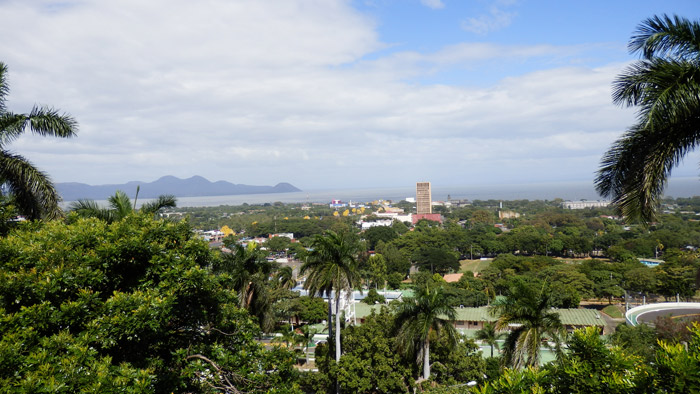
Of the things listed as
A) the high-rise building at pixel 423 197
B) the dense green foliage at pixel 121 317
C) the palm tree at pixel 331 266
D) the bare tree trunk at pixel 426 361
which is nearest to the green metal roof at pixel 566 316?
the palm tree at pixel 331 266

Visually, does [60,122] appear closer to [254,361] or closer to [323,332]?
[254,361]

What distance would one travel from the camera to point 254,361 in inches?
194

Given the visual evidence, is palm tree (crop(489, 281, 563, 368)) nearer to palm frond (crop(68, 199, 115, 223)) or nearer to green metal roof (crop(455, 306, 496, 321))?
palm frond (crop(68, 199, 115, 223))

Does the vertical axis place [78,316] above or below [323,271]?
above

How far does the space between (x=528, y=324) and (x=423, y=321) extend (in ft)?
9.79

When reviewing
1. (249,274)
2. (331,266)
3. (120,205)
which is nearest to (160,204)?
(120,205)

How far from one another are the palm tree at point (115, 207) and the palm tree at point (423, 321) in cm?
672

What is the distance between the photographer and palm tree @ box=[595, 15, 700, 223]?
4125mm

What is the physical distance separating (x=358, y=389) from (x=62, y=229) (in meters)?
8.59

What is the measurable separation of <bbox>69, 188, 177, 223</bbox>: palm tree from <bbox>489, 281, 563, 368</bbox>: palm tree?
293 inches

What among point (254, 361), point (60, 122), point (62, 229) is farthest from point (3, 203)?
point (254, 361)

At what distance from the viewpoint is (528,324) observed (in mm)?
8305

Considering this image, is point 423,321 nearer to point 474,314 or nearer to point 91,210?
point 91,210

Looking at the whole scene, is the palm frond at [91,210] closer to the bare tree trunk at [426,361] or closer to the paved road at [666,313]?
the bare tree trunk at [426,361]
